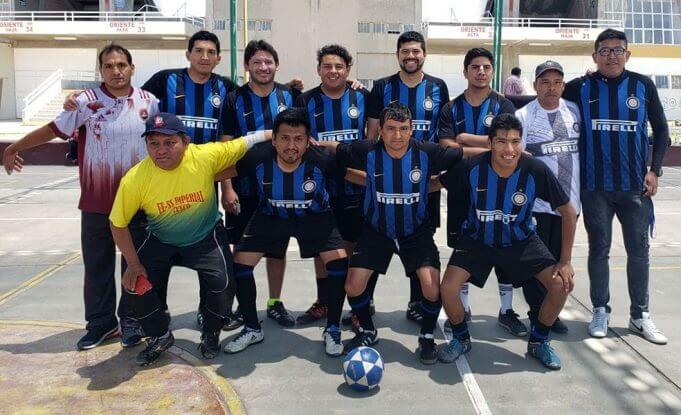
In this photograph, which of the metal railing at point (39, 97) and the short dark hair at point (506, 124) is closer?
the short dark hair at point (506, 124)

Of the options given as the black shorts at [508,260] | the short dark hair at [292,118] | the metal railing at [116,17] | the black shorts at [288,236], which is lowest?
the black shorts at [508,260]

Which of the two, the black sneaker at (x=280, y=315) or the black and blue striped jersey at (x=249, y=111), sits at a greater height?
the black and blue striped jersey at (x=249, y=111)

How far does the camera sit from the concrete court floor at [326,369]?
334 centimetres

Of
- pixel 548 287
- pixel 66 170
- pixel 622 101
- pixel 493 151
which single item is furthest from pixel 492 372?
pixel 66 170

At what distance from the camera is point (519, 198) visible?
387 cm

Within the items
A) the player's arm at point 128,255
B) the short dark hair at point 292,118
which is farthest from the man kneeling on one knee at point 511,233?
the player's arm at point 128,255

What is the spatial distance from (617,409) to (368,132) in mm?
2599

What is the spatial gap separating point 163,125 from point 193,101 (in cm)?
78

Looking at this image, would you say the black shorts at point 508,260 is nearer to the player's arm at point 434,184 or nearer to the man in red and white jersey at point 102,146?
the player's arm at point 434,184

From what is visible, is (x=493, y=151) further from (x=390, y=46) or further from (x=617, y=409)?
(x=390, y=46)

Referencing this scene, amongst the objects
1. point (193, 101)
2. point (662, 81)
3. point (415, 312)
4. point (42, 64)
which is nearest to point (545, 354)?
point (415, 312)

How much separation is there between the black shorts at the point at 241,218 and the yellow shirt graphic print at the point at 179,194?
1.89 ft

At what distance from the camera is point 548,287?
3.85 meters

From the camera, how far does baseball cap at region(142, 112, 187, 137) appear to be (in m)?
3.63
